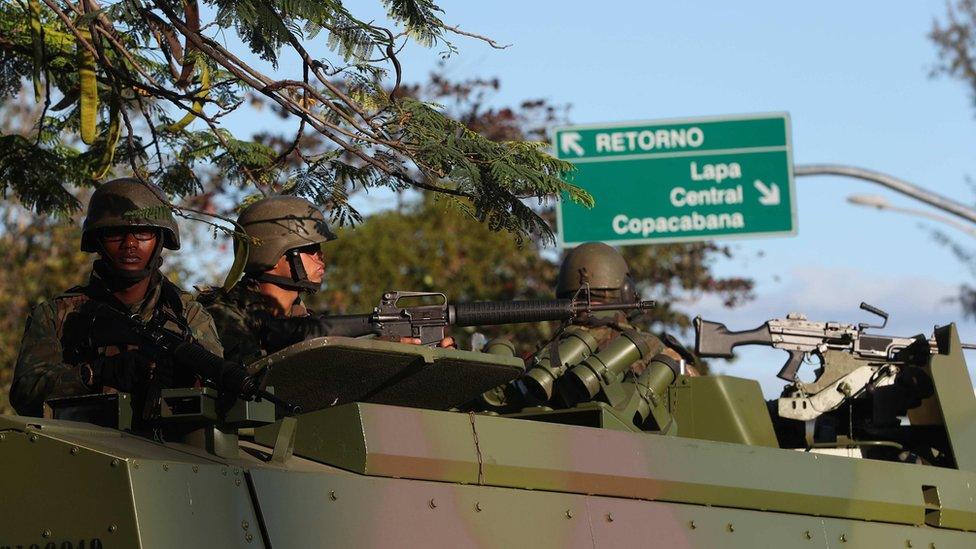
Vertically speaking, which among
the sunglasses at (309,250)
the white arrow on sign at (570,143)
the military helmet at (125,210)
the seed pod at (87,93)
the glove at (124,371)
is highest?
the white arrow on sign at (570,143)

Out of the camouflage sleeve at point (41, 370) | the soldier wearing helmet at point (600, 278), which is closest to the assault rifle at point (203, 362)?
the camouflage sleeve at point (41, 370)

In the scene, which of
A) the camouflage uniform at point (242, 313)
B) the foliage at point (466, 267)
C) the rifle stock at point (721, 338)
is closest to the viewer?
the camouflage uniform at point (242, 313)

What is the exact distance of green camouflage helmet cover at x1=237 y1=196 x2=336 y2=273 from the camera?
25.0ft

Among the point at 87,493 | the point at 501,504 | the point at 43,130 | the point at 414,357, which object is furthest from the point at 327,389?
the point at 43,130

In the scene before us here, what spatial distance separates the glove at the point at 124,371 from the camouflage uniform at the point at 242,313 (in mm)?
1249

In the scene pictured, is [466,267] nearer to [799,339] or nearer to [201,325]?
[799,339]

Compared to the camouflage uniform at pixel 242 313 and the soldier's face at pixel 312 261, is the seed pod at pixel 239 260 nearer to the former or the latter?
the camouflage uniform at pixel 242 313

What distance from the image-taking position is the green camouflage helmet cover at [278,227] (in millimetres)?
7609

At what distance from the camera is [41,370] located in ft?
19.9

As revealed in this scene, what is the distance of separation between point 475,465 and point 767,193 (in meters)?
9.79

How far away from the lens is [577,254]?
384 inches

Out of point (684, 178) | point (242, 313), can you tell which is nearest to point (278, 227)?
point (242, 313)

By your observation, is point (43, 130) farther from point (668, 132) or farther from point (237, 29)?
point (668, 132)

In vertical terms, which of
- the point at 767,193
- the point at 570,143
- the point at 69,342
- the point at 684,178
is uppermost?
the point at 570,143
